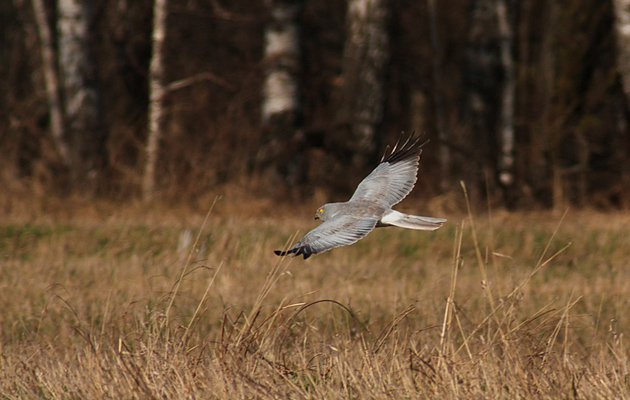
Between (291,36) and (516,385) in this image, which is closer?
(516,385)

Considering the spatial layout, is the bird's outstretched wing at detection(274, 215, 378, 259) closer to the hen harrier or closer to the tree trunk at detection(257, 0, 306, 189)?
the hen harrier

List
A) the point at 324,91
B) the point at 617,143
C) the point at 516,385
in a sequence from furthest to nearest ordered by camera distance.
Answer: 1. the point at 324,91
2. the point at 617,143
3. the point at 516,385


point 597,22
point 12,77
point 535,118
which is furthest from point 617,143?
point 12,77

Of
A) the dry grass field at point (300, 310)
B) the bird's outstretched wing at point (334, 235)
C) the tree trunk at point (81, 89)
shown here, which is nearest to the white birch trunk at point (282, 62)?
the dry grass field at point (300, 310)

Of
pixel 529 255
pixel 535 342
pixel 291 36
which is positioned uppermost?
pixel 291 36

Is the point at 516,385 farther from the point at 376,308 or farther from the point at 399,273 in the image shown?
the point at 399,273

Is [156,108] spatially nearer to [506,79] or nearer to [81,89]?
[81,89]

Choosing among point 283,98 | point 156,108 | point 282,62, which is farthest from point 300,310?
point 282,62

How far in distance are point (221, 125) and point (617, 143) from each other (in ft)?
16.8

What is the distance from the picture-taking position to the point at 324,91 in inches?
554

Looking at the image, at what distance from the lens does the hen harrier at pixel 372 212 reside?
275 centimetres

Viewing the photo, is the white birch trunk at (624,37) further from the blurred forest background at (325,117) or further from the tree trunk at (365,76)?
the tree trunk at (365,76)

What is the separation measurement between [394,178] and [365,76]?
19.5ft

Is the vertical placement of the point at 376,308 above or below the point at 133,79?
below
